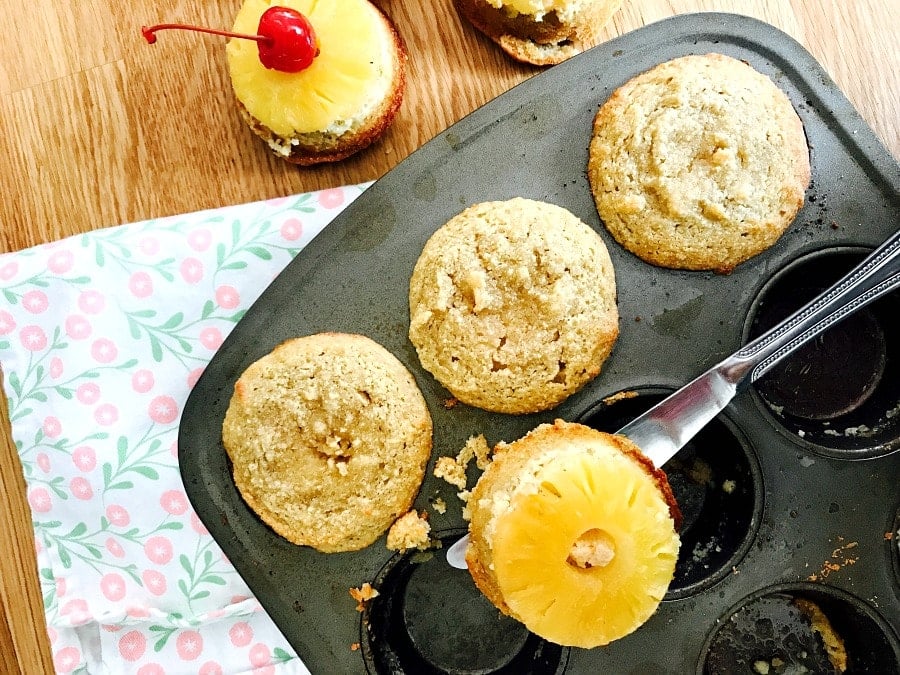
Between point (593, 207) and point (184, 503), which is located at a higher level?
point (593, 207)

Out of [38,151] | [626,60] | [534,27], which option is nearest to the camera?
[626,60]

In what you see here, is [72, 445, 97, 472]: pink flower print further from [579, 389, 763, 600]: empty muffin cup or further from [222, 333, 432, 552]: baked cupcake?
[579, 389, 763, 600]: empty muffin cup

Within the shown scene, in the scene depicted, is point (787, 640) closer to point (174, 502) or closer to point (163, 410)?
point (174, 502)

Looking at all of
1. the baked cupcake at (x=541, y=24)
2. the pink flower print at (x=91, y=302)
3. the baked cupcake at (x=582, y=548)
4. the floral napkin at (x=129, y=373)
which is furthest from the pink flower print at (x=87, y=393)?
the baked cupcake at (x=541, y=24)

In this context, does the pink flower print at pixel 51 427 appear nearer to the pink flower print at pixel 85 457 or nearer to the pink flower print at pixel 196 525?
the pink flower print at pixel 85 457

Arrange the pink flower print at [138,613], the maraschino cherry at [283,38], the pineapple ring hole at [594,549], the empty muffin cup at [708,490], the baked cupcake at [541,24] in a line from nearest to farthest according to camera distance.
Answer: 1. the pineapple ring hole at [594,549]
2. the maraschino cherry at [283,38]
3. the empty muffin cup at [708,490]
4. the baked cupcake at [541,24]
5. the pink flower print at [138,613]

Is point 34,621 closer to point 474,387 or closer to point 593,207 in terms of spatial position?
point 474,387

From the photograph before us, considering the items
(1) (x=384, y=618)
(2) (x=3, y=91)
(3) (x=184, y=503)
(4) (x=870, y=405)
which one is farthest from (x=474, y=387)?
(2) (x=3, y=91)
